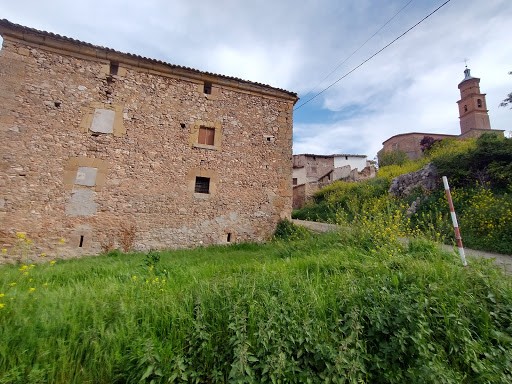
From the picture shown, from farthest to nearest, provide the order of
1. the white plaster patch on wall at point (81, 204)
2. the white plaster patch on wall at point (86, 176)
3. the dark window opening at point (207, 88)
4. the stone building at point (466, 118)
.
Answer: the stone building at point (466, 118) → the dark window opening at point (207, 88) → the white plaster patch on wall at point (86, 176) → the white plaster patch on wall at point (81, 204)

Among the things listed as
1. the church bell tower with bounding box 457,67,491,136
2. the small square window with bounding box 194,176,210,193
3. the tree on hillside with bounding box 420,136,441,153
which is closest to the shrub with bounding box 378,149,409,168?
the tree on hillside with bounding box 420,136,441,153

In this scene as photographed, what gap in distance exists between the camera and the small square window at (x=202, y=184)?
9.06 m

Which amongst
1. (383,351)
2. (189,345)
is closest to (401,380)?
(383,351)

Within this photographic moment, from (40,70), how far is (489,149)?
14993 mm

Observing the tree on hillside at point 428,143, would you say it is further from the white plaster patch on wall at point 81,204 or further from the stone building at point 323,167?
the white plaster patch on wall at point 81,204

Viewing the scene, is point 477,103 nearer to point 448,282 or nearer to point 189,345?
point 448,282

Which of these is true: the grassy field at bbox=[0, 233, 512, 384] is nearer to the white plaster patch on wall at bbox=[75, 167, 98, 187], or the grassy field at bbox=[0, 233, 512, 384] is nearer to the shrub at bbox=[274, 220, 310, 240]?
the white plaster patch on wall at bbox=[75, 167, 98, 187]

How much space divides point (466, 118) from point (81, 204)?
45.7 m

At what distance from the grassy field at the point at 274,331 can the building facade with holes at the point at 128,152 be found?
5.18 metres

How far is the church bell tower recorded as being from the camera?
113 feet

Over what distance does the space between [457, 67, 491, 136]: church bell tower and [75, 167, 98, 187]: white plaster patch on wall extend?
41524 millimetres

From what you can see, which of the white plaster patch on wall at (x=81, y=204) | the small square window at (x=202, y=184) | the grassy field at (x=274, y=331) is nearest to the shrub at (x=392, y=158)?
the small square window at (x=202, y=184)

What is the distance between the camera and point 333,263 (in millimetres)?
4160

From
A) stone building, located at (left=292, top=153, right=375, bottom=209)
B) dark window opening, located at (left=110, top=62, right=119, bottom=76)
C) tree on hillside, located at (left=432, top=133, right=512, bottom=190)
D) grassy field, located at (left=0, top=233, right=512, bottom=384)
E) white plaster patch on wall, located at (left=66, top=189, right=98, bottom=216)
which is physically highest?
stone building, located at (left=292, top=153, right=375, bottom=209)
